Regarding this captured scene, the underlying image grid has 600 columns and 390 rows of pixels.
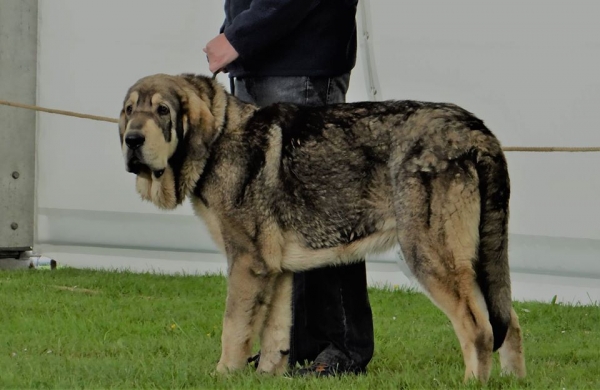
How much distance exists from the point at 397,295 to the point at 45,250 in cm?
362

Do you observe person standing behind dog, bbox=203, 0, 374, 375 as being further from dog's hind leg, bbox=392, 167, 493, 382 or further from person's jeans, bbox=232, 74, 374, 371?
dog's hind leg, bbox=392, 167, 493, 382

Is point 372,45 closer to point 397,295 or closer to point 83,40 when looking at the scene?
point 397,295

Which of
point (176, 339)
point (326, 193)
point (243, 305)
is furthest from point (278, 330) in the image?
point (176, 339)

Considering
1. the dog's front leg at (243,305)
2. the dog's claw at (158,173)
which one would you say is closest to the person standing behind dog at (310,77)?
the dog's front leg at (243,305)

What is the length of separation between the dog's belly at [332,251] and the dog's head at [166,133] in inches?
23.2

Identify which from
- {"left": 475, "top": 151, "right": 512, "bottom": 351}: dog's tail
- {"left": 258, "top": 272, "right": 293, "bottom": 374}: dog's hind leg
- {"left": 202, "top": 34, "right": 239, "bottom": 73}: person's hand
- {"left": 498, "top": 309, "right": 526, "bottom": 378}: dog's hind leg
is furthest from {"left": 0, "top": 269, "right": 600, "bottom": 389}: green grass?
{"left": 202, "top": 34, "right": 239, "bottom": 73}: person's hand

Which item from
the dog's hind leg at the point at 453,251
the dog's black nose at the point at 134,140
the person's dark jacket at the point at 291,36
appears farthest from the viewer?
the person's dark jacket at the point at 291,36

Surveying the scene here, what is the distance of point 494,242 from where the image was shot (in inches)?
197

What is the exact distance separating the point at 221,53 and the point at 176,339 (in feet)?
6.56

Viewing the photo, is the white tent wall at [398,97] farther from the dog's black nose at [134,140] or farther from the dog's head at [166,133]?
the dog's black nose at [134,140]

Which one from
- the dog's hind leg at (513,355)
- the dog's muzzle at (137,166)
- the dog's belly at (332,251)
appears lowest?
the dog's hind leg at (513,355)

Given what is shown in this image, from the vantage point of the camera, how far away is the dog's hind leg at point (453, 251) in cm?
488

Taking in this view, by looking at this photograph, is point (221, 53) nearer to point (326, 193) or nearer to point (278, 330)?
point (326, 193)

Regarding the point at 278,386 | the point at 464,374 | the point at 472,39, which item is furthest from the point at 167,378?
the point at 472,39
